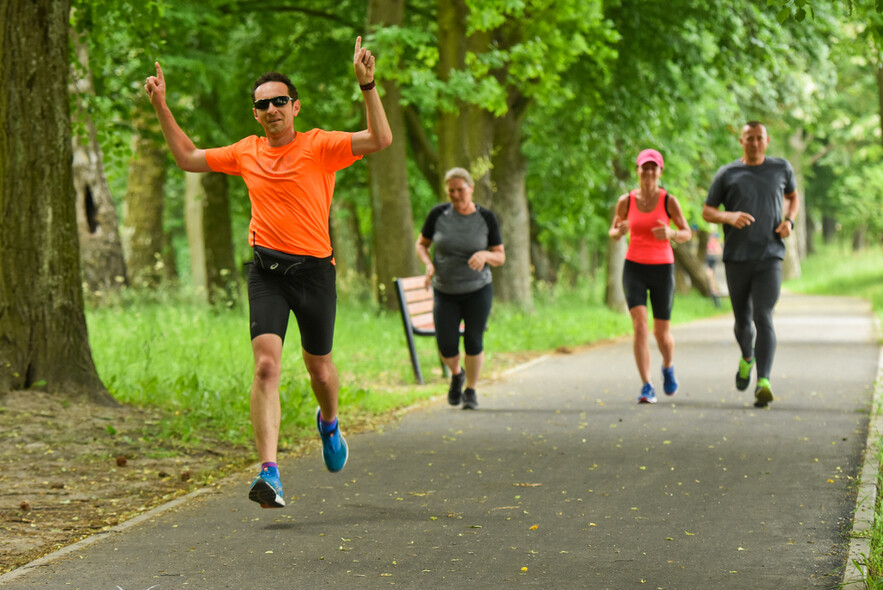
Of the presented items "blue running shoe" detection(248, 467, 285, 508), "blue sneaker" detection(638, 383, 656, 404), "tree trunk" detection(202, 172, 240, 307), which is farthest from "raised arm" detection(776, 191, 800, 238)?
"tree trunk" detection(202, 172, 240, 307)

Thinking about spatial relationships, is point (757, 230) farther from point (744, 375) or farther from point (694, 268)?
point (694, 268)

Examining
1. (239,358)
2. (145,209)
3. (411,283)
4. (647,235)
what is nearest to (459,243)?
(647,235)

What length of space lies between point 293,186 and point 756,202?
17.7 ft

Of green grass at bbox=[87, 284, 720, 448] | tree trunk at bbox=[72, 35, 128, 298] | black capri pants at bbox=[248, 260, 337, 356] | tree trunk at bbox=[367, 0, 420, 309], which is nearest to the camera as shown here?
black capri pants at bbox=[248, 260, 337, 356]

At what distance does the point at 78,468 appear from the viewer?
7.47 metres

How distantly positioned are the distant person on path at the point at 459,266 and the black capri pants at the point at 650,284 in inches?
47.0

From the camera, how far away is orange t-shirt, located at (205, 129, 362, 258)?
19.9 ft

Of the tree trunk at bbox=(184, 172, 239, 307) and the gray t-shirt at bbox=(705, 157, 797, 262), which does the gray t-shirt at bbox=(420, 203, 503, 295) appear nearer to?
the gray t-shirt at bbox=(705, 157, 797, 262)

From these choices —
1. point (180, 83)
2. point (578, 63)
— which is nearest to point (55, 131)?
point (180, 83)

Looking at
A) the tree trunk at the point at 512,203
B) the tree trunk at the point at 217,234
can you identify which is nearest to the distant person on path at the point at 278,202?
the tree trunk at the point at 512,203

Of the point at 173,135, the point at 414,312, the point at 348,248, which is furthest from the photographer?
the point at 348,248

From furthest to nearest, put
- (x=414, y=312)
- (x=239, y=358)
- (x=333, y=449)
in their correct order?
(x=414, y=312) → (x=239, y=358) → (x=333, y=449)

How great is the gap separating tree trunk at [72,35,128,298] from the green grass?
1.07m

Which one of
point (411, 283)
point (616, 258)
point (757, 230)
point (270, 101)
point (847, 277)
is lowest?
point (847, 277)
